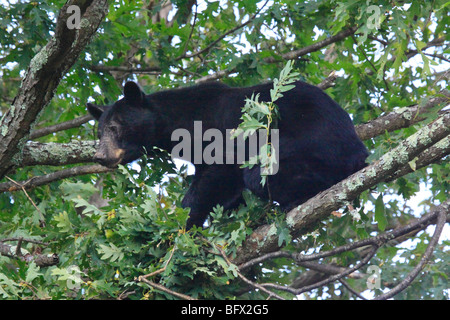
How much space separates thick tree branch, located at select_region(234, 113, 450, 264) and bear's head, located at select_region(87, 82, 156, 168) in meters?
1.91

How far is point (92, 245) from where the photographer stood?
4660mm

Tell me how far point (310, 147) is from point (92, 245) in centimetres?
202

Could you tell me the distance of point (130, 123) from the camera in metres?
6.18

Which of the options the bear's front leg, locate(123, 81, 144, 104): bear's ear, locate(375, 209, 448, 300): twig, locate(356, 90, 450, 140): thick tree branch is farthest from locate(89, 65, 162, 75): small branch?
locate(375, 209, 448, 300): twig

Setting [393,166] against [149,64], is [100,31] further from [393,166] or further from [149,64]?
[393,166]

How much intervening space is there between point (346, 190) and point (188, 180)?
7.25ft

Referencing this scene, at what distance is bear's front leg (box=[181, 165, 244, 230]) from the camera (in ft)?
18.7

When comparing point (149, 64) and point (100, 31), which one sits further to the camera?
point (149, 64)

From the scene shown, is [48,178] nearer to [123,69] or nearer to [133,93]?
[133,93]

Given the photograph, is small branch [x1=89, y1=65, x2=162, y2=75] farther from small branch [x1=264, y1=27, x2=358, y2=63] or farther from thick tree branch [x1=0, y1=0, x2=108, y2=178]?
thick tree branch [x1=0, y1=0, x2=108, y2=178]

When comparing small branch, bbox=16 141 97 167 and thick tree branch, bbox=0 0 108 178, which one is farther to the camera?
small branch, bbox=16 141 97 167

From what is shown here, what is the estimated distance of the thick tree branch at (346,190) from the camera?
390cm

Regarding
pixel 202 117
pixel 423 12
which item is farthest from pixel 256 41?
pixel 423 12

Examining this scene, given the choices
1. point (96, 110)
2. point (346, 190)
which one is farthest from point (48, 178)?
point (346, 190)
